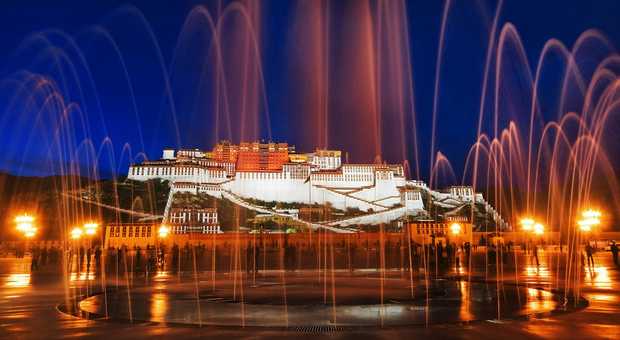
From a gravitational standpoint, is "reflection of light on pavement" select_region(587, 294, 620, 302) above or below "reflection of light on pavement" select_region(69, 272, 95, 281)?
above

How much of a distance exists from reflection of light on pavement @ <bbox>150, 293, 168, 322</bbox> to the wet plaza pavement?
0.02m

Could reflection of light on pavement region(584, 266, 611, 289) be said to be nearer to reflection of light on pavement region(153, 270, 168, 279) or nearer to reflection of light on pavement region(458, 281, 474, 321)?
reflection of light on pavement region(458, 281, 474, 321)

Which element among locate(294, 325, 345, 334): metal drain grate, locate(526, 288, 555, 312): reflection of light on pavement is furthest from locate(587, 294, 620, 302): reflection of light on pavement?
locate(294, 325, 345, 334): metal drain grate

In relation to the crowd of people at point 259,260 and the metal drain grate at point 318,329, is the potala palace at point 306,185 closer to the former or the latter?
the crowd of people at point 259,260

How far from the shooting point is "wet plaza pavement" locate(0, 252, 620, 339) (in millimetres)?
7434

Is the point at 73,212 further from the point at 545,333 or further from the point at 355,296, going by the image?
the point at 545,333

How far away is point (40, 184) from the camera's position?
375ft

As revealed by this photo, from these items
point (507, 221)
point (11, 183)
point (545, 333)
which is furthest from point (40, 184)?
point (545, 333)

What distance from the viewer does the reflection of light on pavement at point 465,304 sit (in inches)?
349

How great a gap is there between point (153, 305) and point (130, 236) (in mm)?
50682

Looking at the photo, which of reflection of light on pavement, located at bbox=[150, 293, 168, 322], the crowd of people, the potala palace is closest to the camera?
reflection of light on pavement, located at bbox=[150, 293, 168, 322]

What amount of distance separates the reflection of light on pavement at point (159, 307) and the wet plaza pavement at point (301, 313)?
19mm

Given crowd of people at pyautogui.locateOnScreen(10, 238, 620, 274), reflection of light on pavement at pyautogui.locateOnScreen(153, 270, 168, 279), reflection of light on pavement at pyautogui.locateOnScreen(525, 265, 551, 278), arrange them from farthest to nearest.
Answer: crowd of people at pyautogui.locateOnScreen(10, 238, 620, 274) < reflection of light on pavement at pyautogui.locateOnScreen(153, 270, 168, 279) < reflection of light on pavement at pyautogui.locateOnScreen(525, 265, 551, 278)

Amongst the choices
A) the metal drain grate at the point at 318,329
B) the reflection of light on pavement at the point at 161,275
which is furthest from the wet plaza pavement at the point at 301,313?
the reflection of light on pavement at the point at 161,275
